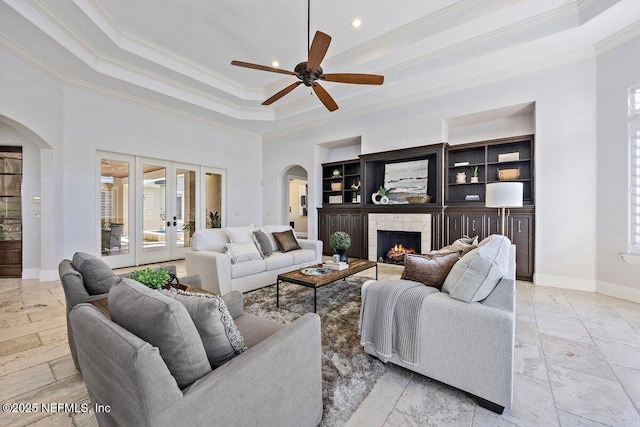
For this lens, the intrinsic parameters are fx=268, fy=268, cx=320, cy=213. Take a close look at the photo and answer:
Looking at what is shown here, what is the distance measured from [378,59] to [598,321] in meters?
4.24

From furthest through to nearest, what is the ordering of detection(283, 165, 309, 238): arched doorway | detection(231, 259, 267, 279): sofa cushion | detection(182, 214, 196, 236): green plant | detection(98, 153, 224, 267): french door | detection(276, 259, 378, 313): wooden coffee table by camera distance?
detection(283, 165, 309, 238): arched doorway
detection(182, 214, 196, 236): green plant
detection(98, 153, 224, 267): french door
detection(231, 259, 267, 279): sofa cushion
detection(276, 259, 378, 313): wooden coffee table

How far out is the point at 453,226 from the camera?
4953mm

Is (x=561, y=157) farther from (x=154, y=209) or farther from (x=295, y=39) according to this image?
(x=154, y=209)

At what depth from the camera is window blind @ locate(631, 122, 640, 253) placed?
3.35 metres

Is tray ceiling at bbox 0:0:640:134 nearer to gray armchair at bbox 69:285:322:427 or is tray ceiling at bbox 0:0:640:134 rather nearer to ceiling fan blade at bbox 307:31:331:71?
ceiling fan blade at bbox 307:31:331:71

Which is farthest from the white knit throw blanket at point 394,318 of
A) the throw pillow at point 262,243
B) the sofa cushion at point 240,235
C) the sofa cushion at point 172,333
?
the sofa cushion at point 240,235

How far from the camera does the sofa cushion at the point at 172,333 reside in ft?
3.04

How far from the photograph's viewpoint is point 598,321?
278 cm

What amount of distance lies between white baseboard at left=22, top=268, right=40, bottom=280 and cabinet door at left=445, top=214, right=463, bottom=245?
7.19 m

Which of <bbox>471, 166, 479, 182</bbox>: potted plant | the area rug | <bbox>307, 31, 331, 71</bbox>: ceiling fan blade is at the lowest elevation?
the area rug

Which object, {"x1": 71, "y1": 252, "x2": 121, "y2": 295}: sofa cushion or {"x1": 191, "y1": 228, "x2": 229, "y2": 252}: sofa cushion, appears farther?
{"x1": 191, "y1": 228, "x2": 229, "y2": 252}: sofa cushion

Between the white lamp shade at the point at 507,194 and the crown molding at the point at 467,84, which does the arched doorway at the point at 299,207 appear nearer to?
the crown molding at the point at 467,84

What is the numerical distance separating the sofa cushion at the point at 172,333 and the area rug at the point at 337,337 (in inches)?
36.0

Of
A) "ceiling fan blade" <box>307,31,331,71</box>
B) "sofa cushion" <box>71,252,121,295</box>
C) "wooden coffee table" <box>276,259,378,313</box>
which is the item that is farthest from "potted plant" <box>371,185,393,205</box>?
"sofa cushion" <box>71,252,121,295</box>
